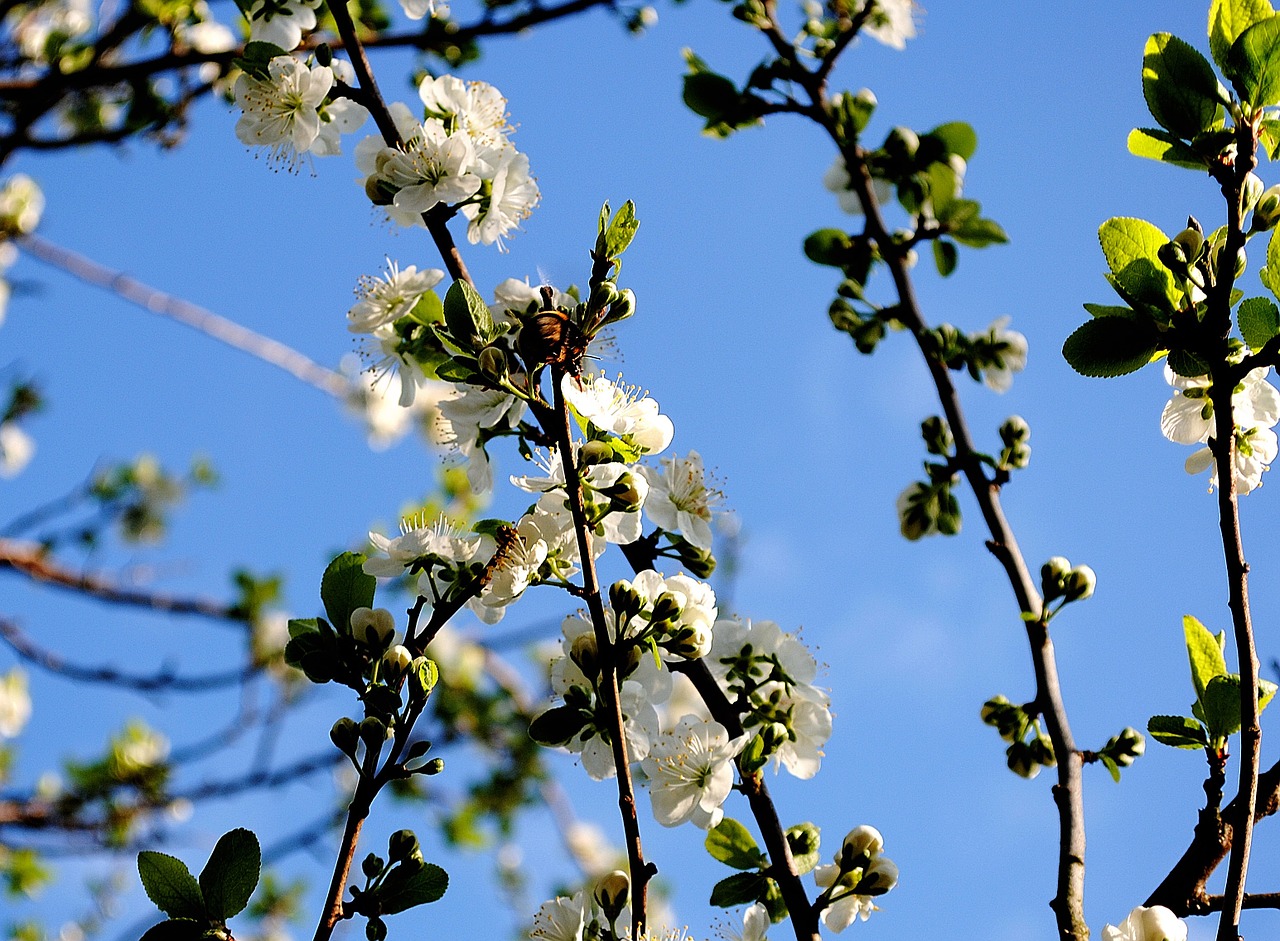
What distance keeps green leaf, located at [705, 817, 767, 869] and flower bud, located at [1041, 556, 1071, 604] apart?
0.68 metres

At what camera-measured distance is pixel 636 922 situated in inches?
39.8

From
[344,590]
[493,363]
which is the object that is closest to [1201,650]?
[493,363]

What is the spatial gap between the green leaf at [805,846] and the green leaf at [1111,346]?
66 centimetres

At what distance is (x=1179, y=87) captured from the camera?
124cm

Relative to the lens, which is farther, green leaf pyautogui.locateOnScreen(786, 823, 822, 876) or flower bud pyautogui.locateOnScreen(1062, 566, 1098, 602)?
flower bud pyautogui.locateOnScreen(1062, 566, 1098, 602)

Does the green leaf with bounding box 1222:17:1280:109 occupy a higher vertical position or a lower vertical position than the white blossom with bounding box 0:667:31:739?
lower

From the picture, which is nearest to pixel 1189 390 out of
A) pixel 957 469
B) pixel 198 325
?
pixel 957 469

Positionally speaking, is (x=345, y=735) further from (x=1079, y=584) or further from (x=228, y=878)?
(x=1079, y=584)

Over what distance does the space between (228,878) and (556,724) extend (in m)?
0.38

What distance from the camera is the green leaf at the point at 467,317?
1173mm

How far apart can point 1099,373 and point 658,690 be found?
64 cm

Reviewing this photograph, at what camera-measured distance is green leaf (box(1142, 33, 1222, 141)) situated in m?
1.23

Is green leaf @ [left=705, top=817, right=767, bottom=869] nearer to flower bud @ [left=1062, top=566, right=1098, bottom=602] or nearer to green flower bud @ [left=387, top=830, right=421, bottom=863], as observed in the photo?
green flower bud @ [left=387, top=830, right=421, bottom=863]

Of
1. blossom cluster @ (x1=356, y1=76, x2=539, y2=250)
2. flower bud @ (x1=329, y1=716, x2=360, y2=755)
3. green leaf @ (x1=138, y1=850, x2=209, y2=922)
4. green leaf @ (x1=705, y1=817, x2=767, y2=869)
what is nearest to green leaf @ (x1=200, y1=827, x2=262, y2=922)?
green leaf @ (x1=138, y1=850, x2=209, y2=922)
